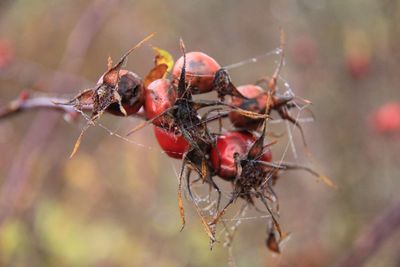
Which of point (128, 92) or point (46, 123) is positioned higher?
point (128, 92)

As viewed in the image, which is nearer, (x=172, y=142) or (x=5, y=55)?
(x=172, y=142)

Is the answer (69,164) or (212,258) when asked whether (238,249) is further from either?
(69,164)

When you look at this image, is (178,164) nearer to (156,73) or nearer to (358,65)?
(358,65)

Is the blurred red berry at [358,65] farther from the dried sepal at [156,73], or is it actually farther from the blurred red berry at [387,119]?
the dried sepal at [156,73]

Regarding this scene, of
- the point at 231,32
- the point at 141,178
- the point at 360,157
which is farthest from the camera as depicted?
the point at 231,32

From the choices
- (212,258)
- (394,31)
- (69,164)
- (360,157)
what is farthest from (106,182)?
(394,31)

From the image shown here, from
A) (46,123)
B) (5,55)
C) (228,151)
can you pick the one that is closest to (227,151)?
(228,151)
